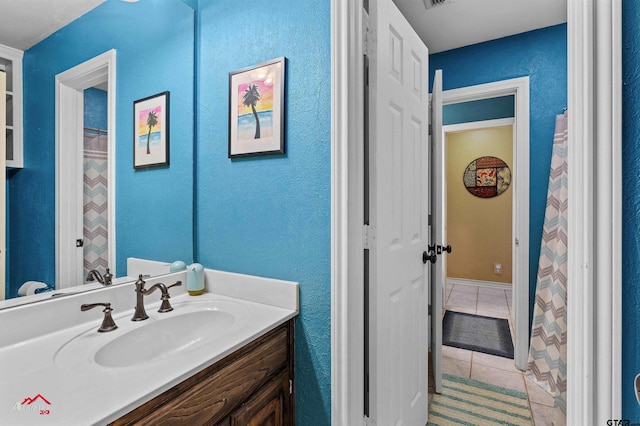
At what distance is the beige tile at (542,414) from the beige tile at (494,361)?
1.35 feet

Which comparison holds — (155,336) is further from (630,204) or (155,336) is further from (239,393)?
(630,204)

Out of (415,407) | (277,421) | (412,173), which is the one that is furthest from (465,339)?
(277,421)

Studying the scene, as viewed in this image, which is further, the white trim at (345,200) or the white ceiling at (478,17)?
the white ceiling at (478,17)

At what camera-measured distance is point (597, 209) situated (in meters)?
0.59

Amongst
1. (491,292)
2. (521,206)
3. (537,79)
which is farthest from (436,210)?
(491,292)

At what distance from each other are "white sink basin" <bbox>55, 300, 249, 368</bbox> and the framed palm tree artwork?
0.67 meters

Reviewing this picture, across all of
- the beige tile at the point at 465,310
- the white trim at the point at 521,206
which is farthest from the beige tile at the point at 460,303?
the white trim at the point at 521,206

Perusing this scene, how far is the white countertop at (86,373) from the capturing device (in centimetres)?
62

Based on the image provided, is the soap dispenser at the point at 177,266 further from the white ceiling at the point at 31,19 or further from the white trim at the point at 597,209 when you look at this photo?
the white trim at the point at 597,209

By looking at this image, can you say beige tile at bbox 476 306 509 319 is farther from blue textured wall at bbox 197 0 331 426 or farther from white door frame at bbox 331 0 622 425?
white door frame at bbox 331 0 622 425

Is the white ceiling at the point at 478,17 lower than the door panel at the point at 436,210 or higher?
higher

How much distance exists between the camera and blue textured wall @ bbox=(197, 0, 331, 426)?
1214 millimetres

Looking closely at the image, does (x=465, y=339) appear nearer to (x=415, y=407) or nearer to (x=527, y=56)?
(x=415, y=407)

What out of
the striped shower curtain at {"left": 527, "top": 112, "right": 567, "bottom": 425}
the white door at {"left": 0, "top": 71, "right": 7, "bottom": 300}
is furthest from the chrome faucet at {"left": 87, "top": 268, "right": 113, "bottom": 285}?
the striped shower curtain at {"left": 527, "top": 112, "right": 567, "bottom": 425}
